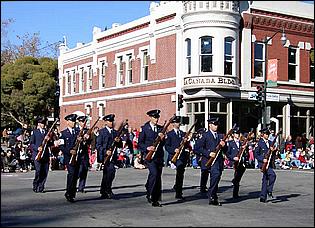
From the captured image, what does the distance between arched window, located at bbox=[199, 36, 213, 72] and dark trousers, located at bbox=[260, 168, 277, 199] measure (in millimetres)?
16395

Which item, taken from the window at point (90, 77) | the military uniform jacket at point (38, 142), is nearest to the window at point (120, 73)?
the window at point (90, 77)

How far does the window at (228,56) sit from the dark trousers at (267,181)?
16.4 meters

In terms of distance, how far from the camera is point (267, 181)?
13945 millimetres

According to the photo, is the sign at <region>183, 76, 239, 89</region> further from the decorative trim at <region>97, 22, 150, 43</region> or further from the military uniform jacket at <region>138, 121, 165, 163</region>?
the military uniform jacket at <region>138, 121, 165, 163</region>

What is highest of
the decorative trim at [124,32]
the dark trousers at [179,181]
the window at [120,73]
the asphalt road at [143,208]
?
the decorative trim at [124,32]

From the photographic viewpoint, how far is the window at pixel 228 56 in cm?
2989

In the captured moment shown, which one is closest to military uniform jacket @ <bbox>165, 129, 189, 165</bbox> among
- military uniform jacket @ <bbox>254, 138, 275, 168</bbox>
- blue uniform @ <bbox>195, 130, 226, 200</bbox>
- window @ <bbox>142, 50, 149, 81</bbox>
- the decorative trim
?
blue uniform @ <bbox>195, 130, 226, 200</bbox>

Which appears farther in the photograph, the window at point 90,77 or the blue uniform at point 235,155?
the window at point 90,77

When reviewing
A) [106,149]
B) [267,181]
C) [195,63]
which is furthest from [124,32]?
[267,181]

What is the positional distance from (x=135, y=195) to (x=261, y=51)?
50.0 feet

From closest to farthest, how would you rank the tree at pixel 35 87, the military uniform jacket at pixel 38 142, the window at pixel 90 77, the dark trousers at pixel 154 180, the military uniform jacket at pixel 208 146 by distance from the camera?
the tree at pixel 35 87 → the dark trousers at pixel 154 180 → the military uniform jacket at pixel 208 146 → the military uniform jacket at pixel 38 142 → the window at pixel 90 77

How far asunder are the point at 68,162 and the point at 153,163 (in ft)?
6.30

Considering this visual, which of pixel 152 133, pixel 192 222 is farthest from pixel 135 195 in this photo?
pixel 192 222

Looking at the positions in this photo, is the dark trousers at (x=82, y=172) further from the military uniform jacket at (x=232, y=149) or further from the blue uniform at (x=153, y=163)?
the military uniform jacket at (x=232, y=149)
